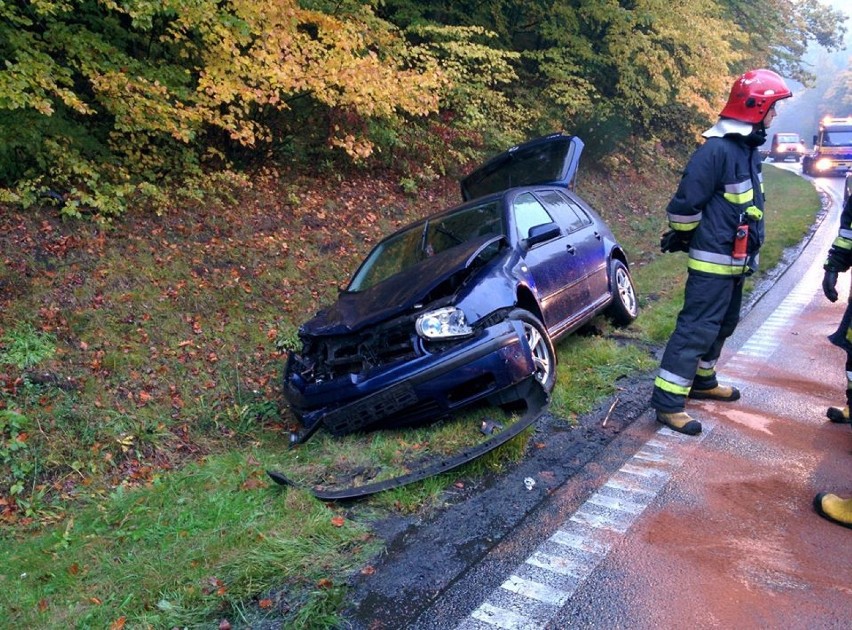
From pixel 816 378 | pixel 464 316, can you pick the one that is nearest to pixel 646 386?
pixel 816 378

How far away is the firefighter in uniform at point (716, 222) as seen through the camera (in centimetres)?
428

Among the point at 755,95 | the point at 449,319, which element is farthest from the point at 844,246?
the point at 449,319

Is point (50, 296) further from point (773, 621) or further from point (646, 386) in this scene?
point (773, 621)

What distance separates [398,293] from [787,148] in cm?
4238

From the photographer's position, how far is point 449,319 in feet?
13.7

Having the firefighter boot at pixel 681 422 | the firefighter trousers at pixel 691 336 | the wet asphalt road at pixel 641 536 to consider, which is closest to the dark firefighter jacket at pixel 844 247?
the firefighter trousers at pixel 691 336

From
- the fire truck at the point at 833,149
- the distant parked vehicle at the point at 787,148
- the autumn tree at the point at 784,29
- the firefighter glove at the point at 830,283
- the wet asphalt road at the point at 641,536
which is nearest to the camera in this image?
the wet asphalt road at the point at 641,536

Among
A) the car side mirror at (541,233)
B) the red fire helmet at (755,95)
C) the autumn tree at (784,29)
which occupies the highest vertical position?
the autumn tree at (784,29)

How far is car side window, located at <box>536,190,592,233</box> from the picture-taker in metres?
6.18

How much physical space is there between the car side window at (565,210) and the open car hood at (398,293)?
1.25 meters

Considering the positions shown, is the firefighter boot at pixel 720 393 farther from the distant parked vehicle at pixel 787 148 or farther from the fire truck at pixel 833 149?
the distant parked vehicle at pixel 787 148

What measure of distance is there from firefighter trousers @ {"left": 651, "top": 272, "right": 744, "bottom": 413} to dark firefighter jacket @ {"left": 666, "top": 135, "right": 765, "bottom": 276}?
0.09 m

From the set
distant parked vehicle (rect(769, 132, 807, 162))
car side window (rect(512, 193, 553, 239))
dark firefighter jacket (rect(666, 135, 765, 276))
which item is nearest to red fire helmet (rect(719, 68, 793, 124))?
dark firefighter jacket (rect(666, 135, 765, 276))

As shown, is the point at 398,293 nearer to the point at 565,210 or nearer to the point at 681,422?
the point at 681,422
